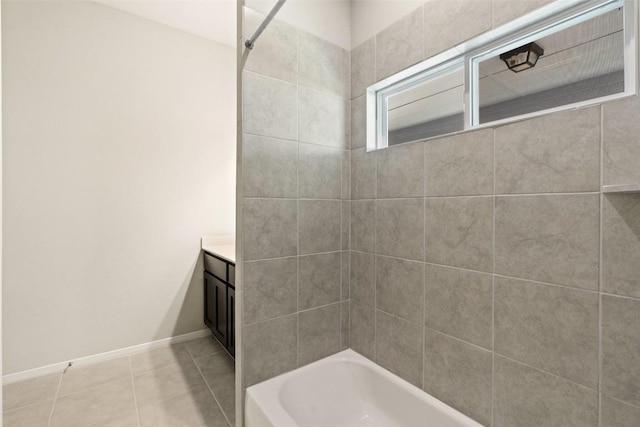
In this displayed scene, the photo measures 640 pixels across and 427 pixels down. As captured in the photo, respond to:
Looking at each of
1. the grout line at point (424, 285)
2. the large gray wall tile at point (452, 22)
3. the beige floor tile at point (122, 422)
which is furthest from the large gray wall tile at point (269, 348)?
the large gray wall tile at point (452, 22)

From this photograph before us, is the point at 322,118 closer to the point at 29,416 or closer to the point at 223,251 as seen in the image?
the point at 223,251

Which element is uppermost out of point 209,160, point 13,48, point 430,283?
point 13,48

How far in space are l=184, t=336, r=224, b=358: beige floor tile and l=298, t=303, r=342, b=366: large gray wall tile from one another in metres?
1.32

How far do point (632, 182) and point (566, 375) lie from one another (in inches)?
24.8

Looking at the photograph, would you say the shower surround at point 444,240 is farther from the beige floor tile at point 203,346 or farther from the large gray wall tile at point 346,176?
the beige floor tile at point 203,346

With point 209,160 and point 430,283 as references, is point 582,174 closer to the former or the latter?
point 430,283

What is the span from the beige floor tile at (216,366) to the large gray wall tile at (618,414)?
2.11m

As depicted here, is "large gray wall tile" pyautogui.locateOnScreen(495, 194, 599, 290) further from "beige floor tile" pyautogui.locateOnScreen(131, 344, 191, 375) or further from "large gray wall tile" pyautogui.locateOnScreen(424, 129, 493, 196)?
"beige floor tile" pyautogui.locateOnScreen(131, 344, 191, 375)

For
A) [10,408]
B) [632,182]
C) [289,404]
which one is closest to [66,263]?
[10,408]

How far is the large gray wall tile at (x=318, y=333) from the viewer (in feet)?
5.15

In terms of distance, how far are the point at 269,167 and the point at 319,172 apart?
0.31 metres

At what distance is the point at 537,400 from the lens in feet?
3.25

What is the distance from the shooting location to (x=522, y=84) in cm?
113

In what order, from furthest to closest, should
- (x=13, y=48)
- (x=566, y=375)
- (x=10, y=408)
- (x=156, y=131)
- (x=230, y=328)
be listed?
1. (x=156, y=131)
2. (x=230, y=328)
3. (x=13, y=48)
4. (x=10, y=408)
5. (x=566, y=375)
